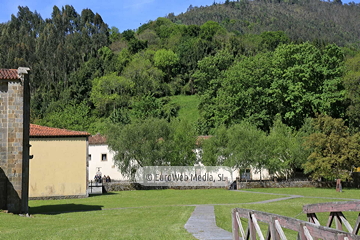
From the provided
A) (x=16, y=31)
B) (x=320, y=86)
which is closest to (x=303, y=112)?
(x=320, y=86)

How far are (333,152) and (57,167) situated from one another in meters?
29.3

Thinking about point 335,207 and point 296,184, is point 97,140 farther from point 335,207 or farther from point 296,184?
point 335,207

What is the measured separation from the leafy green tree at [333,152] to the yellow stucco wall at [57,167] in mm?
24781

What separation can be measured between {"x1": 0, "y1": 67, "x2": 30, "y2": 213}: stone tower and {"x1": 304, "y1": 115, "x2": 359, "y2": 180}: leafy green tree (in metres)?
32.9

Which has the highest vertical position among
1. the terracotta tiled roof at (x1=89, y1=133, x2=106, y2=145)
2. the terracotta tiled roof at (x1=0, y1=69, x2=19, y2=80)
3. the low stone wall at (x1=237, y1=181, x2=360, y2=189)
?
the terracotta tiled roof at (x1=0, y1=69, x2=19, y2=80)

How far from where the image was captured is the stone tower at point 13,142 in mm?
24469

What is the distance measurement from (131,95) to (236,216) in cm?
9371

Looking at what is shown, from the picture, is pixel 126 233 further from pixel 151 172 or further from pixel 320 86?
pixel 320 86

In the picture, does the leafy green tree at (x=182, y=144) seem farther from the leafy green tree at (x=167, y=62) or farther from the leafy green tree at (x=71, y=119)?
the leafy green tree at (x=167, y=62)

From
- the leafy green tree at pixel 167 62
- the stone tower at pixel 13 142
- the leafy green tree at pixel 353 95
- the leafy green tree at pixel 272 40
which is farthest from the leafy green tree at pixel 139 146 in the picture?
the leafy green tree at pixel 272 40

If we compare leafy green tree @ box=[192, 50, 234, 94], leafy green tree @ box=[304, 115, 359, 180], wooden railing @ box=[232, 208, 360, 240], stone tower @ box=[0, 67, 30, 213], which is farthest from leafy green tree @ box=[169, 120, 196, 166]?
wooden railing @ box=[232, 208, 360, 240]

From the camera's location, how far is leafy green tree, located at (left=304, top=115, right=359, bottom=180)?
156ft

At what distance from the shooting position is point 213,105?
73000mm

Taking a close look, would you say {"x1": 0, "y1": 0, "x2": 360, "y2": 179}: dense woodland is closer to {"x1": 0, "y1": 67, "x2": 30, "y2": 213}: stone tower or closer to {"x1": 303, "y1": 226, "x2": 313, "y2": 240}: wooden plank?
{"x1": 0, "y1": 67, "x2": 30, "y2": 213}: stone tower
